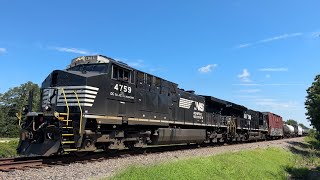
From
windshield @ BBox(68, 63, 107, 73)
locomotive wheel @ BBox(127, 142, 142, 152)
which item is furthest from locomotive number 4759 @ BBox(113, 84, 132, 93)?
locomotive wheel @ BBox(127, 142, 142, 152)

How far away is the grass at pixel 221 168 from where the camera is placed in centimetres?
1003

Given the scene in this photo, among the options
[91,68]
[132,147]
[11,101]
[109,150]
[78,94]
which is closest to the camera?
[78,94]

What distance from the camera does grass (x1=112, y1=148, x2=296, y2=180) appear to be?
10031 millimetres

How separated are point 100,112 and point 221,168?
5.48m

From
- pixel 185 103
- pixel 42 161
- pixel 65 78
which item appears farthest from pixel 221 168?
pixel 185 103

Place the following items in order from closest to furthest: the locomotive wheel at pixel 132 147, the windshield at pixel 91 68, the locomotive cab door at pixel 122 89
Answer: the windshield at pixel 91 68 → the locomotive cab door at pixel 122 89 → the locomotive wheel at pixel 132 147

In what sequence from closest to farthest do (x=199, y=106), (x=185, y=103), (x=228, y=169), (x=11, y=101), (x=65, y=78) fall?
(x=65, y=78) → (x=228, y=169) → (x=185, y=103) → (x=199, y=106) → (x=11, y=101)

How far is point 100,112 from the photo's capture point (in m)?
13.0

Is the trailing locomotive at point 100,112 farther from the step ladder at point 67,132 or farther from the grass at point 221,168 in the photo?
the grass at point 221,168

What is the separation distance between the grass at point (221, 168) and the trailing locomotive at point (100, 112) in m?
3.02

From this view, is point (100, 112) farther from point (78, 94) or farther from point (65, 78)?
point (65, 78)

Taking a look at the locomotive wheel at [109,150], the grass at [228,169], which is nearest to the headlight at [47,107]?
the locomotive wheel at [109,150]

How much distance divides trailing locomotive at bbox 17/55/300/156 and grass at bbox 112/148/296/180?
3.02 meters

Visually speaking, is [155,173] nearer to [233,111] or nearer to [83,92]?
[83,92]
